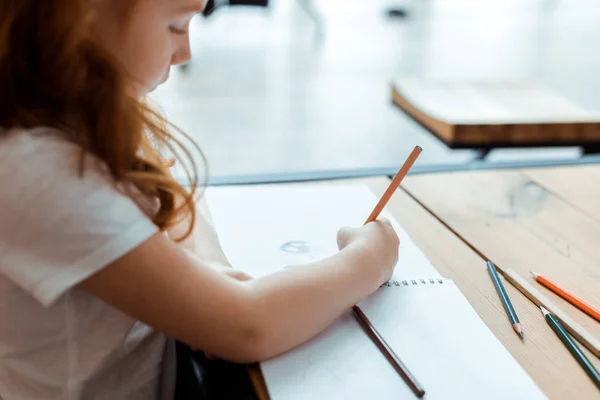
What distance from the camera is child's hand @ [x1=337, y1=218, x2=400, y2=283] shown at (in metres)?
0.62

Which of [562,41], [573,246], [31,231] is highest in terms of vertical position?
[31,231]

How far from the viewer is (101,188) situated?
0.48 m

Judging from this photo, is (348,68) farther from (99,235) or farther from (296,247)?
(99,235)

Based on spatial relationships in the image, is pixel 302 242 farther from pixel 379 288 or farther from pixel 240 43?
pixel 240 43

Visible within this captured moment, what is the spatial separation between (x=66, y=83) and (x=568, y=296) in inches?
19.0

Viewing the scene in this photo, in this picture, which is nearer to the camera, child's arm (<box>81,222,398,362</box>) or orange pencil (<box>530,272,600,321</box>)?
child's arm (<box>81,222,398,362</box>)

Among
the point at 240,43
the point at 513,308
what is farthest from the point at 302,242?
the point at 240,43

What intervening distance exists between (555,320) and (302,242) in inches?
10.6

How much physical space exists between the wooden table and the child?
0.07m

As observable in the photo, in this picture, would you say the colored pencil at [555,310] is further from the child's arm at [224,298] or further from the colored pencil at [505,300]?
the child's arm at [224,298]

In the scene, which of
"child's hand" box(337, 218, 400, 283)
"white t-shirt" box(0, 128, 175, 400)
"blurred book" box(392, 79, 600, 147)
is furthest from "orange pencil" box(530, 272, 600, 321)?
"blurred book" box(392, 79, 600, 147)

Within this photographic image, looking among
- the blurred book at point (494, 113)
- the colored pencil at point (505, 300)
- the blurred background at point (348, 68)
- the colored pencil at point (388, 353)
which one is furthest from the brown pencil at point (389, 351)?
the blurred background at point (348, 68)

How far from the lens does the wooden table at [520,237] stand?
1.85ft

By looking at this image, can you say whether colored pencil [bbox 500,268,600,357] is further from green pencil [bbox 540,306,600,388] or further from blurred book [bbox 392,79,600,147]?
blurred book [bbox 392,79,600,147]
